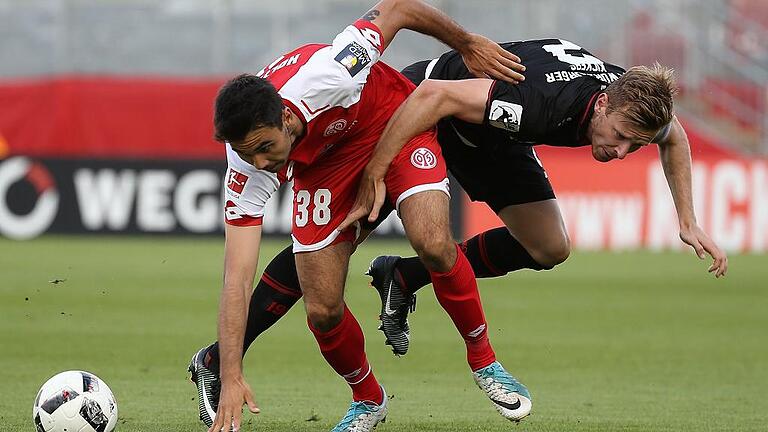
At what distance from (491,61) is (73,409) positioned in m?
2.64

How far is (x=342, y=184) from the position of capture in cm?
662

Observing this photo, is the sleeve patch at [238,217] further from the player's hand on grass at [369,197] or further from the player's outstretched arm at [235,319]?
the player's hand on grass at [369,197]

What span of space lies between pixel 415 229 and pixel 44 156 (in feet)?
48.4

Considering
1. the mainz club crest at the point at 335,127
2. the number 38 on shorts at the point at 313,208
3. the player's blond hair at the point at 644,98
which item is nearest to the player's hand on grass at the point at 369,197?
the number 38 on shorts at the point at 313,208

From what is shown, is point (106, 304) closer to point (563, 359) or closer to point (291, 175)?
point (563, 359)

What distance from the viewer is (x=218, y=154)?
20672mm

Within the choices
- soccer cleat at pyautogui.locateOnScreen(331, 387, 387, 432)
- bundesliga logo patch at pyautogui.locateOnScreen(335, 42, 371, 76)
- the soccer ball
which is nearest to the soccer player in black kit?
bundesliga logo patch at pyautogui.locateOnScreen(335, 42, 371, 76)

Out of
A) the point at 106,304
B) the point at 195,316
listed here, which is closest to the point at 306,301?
the point at 195,316

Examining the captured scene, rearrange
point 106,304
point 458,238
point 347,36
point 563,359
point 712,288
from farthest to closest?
point 458,238, point 712,288, point 106,304, point 563,359, point 347,36

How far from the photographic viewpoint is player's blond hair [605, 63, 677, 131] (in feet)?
19.8

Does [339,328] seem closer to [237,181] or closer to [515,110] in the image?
[237,181]

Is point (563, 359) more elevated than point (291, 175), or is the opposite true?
point (291, 175)

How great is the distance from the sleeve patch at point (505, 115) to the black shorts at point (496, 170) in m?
0.82

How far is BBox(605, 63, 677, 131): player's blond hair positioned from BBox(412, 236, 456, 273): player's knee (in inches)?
38.5
